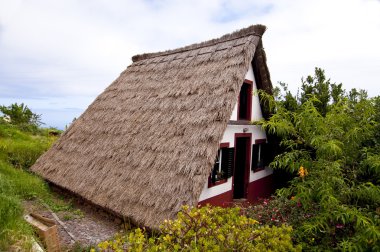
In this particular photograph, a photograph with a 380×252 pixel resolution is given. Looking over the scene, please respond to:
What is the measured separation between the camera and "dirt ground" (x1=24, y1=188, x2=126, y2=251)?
6160mm

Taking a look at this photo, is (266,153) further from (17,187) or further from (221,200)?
(17,187)

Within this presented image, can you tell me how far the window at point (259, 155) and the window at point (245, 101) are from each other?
1.23 m

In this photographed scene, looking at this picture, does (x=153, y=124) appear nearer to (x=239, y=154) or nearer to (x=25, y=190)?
(x=239, y=154)

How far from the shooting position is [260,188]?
1041 cm

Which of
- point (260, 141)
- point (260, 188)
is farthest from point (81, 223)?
point (260, 141)

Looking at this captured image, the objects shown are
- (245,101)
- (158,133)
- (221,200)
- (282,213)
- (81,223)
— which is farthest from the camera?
(245,101)

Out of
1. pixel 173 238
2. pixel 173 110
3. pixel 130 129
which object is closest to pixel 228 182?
pixel 173 110

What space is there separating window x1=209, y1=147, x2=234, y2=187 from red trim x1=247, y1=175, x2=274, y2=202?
5.58 ft

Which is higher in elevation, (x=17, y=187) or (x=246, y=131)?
(x=246, y=131)

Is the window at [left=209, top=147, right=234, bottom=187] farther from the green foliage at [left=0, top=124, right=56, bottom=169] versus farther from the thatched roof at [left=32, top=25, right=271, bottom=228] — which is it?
the green foliage at [left=0, top=124, right=56, bottom=169]

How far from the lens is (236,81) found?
23.9ft

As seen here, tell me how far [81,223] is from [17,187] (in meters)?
2.97

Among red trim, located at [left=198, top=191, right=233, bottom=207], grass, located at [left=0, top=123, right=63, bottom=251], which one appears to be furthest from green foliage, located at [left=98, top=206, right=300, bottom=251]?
red trim, located at [left=198, top=191, right=233, bottom=207]

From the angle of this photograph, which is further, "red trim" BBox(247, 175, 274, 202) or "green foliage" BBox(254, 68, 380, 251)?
"red trim" BBox(247, 175, 274, 202)
